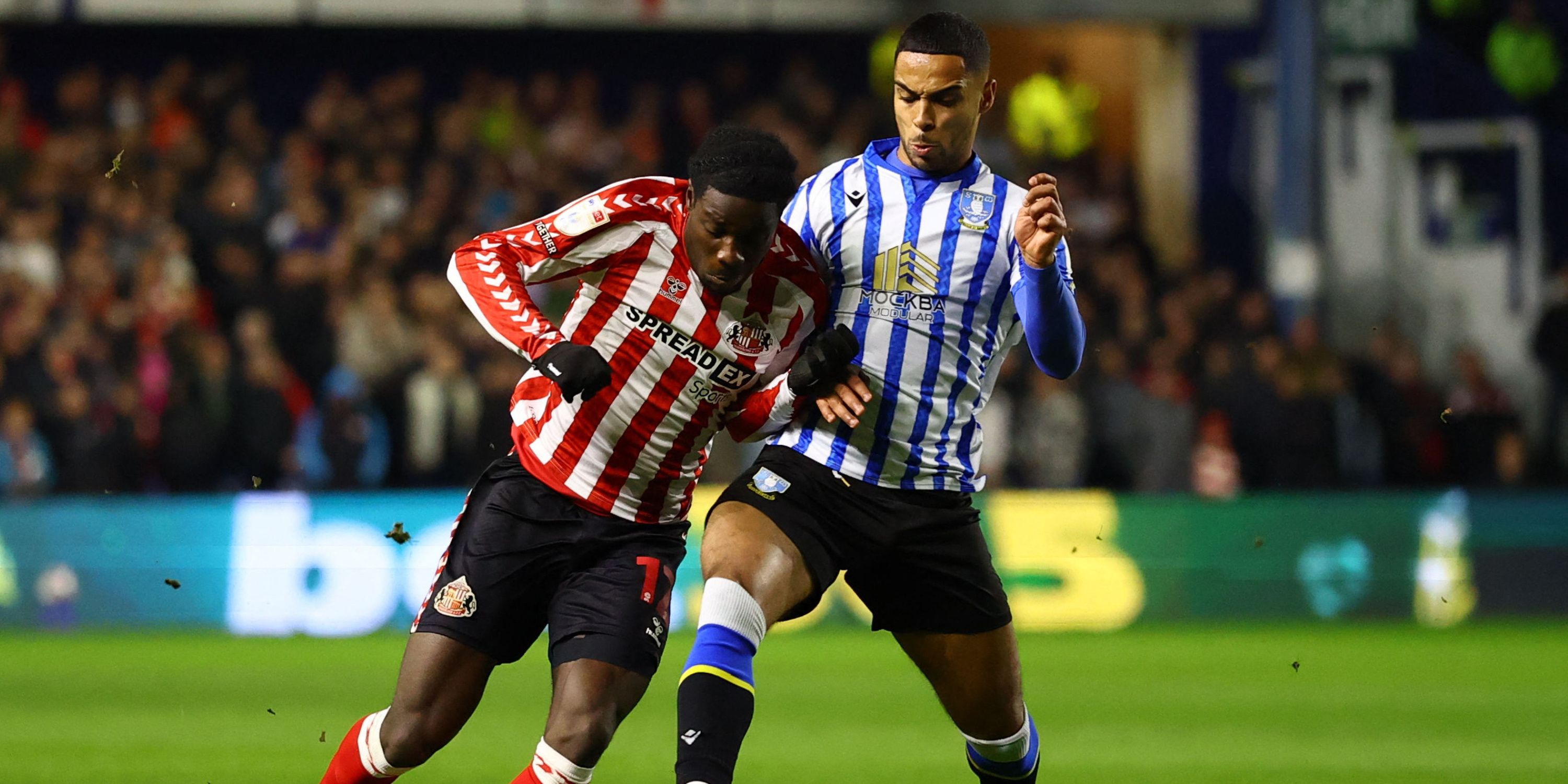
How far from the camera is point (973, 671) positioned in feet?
18.4

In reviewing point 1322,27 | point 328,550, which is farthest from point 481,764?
point 1322,27

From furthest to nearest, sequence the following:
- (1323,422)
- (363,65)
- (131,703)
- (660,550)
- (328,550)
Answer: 1. (363,65)
2. (1323,422)
3. (328,550)
4. (131,703)
5. (660,550)

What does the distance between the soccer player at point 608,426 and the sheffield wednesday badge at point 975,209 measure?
1.41 ft

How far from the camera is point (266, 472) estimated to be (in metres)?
13.6

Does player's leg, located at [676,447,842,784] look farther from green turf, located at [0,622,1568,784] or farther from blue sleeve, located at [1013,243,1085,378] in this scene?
green turf, located at [0,622,1568,784]

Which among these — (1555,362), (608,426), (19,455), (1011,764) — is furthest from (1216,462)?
(608,426)

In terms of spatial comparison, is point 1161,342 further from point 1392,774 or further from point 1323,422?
point 1392,774

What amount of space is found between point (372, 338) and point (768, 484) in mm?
9233

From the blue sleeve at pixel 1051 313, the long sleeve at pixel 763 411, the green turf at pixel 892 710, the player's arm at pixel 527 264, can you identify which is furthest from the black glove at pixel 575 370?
the green turf at pixel 892 710

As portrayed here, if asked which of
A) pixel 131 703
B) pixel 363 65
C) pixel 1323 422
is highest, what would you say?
pixel 363 65

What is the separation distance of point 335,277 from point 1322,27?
813 centimetres

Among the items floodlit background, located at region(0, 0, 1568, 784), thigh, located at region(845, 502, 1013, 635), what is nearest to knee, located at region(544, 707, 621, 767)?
thigh, located at region(845, 502, 1013, 635)

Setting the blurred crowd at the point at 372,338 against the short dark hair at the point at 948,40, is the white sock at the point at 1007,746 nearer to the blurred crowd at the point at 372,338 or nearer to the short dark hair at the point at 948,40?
the short dark hair at the point at 948,40

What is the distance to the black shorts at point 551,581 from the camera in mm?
5211
